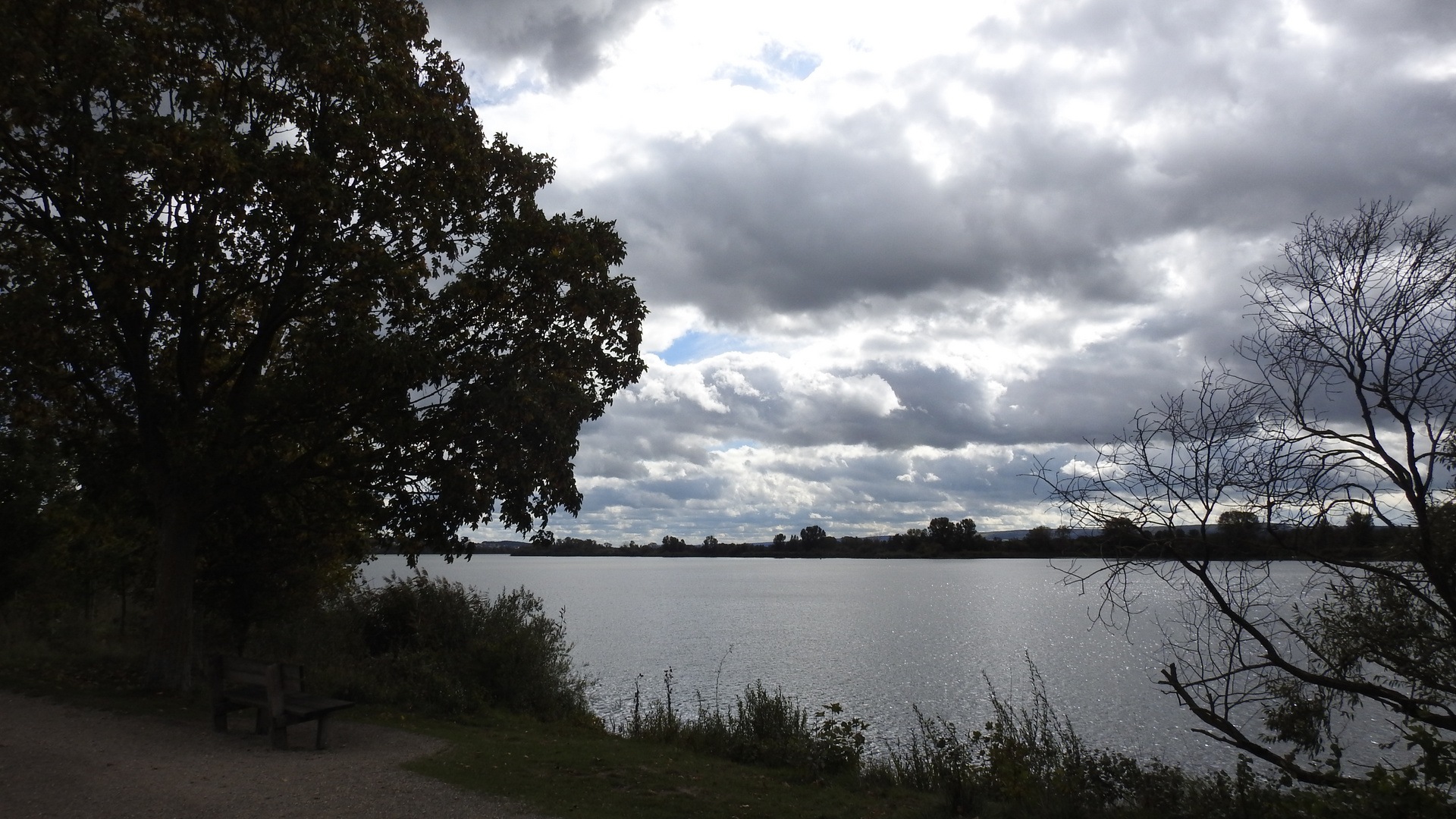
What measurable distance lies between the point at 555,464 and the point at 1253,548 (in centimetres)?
890

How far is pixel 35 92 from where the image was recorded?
11078mm

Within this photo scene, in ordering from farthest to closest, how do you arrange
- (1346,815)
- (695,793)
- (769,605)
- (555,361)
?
(769,605), (555,361), (695,793), (1346,815)

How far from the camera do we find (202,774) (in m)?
9.24

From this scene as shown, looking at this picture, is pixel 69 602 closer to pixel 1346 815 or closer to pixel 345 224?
pixel 345 224

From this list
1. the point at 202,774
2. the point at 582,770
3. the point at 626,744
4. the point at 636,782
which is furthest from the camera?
the point at 626,744

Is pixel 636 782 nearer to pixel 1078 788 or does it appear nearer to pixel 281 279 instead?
pixel 1078 788

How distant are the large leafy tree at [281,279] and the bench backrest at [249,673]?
2.70 m

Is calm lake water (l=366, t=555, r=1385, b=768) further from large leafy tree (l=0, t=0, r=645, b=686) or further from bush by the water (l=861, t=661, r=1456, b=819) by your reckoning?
large leafy tree (l=0, t=0, r=645, b=686)

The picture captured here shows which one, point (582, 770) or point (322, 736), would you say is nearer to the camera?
point (582, 770)

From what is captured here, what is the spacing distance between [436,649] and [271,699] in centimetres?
706

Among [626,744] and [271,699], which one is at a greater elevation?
[271,699]

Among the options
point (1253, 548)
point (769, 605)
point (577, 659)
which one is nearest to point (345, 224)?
point (1253, 548)

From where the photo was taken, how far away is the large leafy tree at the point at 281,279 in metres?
11.4

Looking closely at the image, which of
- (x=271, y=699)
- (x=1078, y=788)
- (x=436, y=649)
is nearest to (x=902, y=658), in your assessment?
(x=436, y=649)
